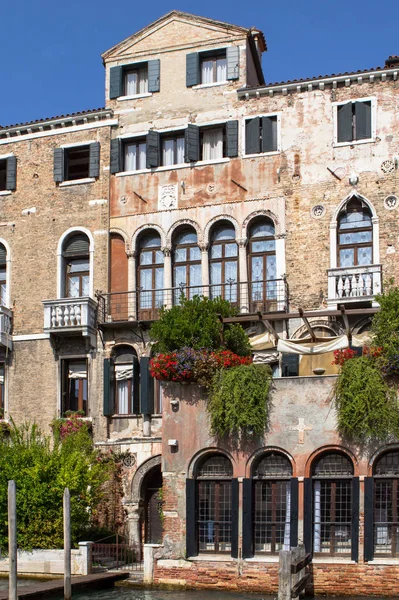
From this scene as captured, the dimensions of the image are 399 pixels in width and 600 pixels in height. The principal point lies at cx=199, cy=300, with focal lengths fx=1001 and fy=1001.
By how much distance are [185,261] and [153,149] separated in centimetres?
355

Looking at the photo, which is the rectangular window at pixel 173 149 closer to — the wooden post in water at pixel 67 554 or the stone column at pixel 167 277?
the stone column at pixel 167 277

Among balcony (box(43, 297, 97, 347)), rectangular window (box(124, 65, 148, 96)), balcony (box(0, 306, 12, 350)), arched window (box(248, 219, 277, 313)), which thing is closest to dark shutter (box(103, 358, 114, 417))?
balcony (box(43, 297, 97, 347))

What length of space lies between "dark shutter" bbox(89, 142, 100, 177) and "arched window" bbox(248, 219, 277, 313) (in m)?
5.25

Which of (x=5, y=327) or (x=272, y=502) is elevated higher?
(x=5, y=327)

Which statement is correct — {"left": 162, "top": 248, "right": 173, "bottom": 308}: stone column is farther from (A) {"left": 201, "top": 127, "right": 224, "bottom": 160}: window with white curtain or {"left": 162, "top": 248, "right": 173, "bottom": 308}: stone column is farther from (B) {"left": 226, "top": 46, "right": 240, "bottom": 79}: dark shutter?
(B) {"left": 226, "top": 46, "right": 240, "bottom": 79}: dark shutter

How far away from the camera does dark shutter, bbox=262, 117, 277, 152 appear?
29141 millimetres

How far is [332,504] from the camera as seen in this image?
22.9 metres

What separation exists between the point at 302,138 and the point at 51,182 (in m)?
8.06

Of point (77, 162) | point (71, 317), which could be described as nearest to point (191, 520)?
point (71, 317)

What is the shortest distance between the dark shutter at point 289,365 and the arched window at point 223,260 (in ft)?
8.87

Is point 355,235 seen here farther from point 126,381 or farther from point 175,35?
point 175,35

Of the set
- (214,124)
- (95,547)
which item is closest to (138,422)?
(95,547)

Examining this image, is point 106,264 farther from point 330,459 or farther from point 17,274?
point 330,459

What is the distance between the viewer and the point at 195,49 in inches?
1201
